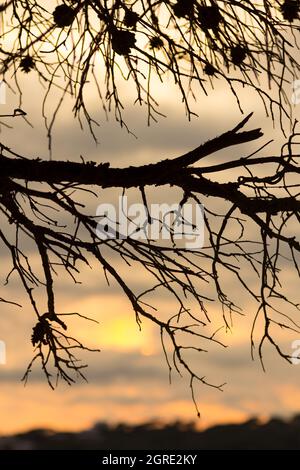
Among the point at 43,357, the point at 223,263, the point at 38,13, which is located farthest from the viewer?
the point at 38,13

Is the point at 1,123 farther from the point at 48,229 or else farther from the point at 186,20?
the point at 186,20

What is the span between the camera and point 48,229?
261 inches

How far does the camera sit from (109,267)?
6535 mm

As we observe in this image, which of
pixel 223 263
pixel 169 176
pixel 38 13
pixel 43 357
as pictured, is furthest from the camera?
pixel 38 13

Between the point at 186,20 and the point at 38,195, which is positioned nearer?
the point at 38,195

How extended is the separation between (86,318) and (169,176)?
1394mm

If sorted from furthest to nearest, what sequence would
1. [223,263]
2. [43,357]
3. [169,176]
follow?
[43,357], [223,263], [169,176]

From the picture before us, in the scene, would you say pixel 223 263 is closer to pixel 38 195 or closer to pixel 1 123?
pixel 38 195

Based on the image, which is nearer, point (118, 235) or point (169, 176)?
point (169, 176)

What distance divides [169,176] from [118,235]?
2.32 feet
